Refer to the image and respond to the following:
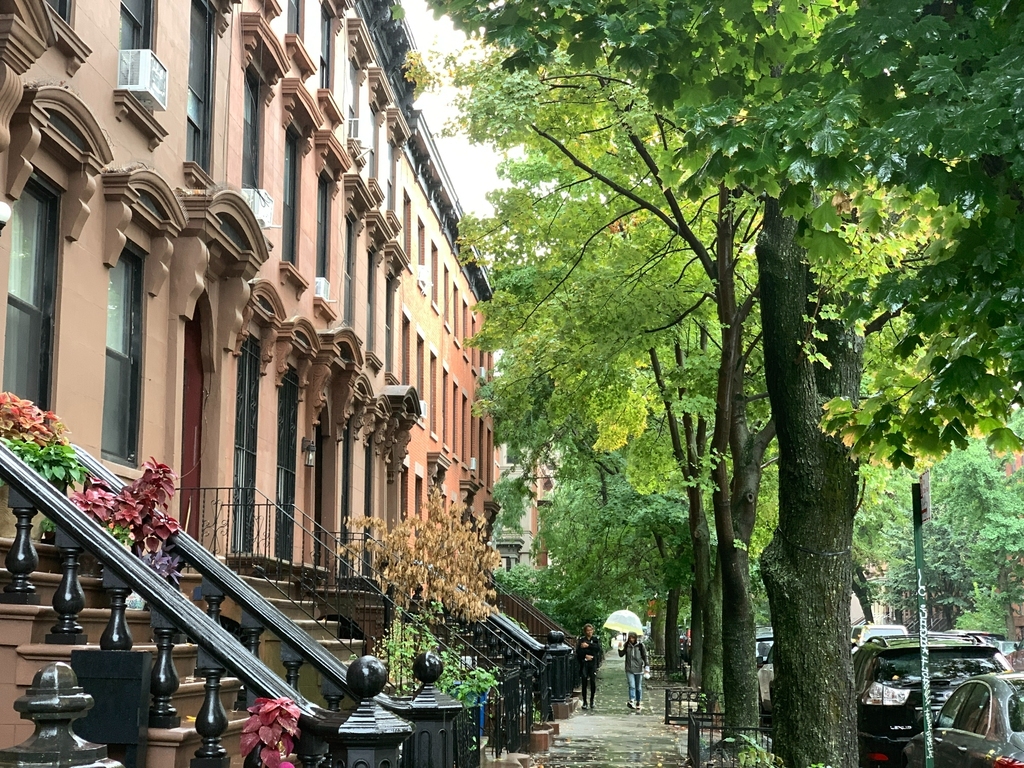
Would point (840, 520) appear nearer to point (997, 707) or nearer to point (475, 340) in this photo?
point (997, 707)

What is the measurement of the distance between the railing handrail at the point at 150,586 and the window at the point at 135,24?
688 centimetres

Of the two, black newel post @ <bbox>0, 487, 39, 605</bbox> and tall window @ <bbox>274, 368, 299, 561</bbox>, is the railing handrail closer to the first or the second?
black newel post @ <bbox>0, 487, 39, 605</bbox>

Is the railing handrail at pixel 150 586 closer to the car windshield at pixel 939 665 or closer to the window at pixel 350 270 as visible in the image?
the car windshield at pixel 939 665

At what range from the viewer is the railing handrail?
21.9 feet

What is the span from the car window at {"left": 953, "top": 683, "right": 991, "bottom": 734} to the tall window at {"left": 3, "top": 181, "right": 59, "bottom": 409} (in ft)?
28.8

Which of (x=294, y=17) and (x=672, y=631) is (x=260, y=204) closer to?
(x=294, y=17)

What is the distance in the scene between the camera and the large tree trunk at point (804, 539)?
9945mm

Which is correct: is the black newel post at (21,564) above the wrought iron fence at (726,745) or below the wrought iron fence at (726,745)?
above

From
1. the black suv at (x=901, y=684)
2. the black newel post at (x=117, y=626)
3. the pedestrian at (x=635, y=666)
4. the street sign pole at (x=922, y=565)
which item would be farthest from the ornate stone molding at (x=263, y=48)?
the pedestrian at (x=635, y=666)

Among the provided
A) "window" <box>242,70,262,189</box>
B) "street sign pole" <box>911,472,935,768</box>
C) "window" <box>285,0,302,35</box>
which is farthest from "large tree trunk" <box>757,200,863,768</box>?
"window" <box>285,0,302,35</box>

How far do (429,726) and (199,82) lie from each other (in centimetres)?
962

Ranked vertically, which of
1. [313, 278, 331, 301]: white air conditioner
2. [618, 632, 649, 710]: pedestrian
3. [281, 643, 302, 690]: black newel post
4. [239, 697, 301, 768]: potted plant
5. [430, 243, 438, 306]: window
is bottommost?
[618, 632, 649, 710]: pedestrian

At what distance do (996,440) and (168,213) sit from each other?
339 inches

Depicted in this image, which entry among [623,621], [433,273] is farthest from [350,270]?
[623,621]
